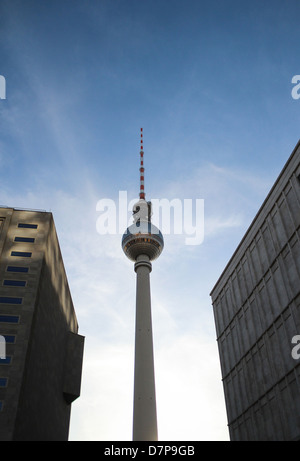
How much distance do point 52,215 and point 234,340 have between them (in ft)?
106

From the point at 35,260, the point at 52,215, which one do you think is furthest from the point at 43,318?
the point at 52,215

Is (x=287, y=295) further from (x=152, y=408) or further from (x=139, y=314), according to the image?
(x=139, y=314)

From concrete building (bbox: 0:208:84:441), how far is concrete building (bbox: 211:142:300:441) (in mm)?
24113

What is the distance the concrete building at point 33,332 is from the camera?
46.6 m

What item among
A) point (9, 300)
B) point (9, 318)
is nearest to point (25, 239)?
point (9, 300)

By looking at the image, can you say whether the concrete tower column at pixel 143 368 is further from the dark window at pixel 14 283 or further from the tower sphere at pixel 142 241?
the dark window at pixel 14 283

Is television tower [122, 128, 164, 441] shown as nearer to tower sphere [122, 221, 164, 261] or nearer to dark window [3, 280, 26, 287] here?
tower sphere [122, 221, 164, 261]

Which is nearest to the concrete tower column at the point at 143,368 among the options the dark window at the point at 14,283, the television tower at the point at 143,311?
the television tower at the point at 143,311

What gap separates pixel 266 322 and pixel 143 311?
3886 centimetres

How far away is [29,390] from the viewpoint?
163 ft

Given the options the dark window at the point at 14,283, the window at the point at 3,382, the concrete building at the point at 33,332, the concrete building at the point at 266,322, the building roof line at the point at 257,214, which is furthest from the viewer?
the dark window at the point at 14,283

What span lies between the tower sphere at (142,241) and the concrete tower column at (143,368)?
3.66 meters

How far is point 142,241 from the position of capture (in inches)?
3538

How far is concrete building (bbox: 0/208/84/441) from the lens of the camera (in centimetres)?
4659
